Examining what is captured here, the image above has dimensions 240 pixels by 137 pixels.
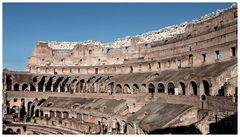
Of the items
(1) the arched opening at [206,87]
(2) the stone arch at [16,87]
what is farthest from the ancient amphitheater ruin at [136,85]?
(2) the stone arch at [16,87]

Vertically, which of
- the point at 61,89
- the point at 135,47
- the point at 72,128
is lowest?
the point at 72,128

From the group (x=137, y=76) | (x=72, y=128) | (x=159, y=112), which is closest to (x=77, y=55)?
(x=137, y=76)

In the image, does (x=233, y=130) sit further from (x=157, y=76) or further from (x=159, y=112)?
(x=157, y=76)

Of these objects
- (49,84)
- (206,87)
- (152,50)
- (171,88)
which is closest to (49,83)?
(49,84)

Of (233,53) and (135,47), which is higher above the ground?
(135,47)

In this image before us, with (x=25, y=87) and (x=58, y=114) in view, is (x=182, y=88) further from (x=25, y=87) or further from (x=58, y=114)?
(x=25, y=87)

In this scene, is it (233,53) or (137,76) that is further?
(137,76)

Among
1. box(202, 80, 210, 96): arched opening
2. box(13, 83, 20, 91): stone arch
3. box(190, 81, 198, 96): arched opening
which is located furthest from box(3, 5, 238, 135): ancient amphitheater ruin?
box(13, 83, 20, 91): stone arch
